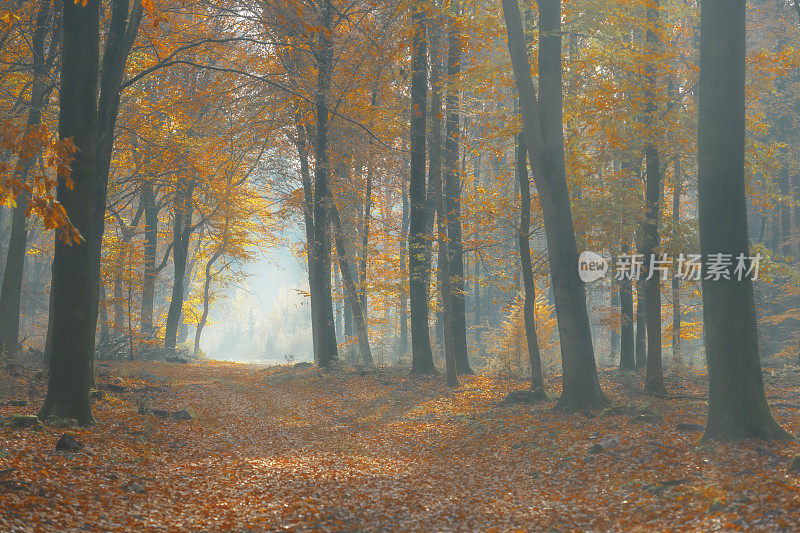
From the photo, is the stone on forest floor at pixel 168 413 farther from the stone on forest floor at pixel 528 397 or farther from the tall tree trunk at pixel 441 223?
the stone on forest floor at pixel 528 397

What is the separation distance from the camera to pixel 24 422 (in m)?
7.41

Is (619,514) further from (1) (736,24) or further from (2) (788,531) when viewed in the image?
(1) (736,24)

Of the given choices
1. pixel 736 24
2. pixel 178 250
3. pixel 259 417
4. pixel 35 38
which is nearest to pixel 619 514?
pixel 736 24

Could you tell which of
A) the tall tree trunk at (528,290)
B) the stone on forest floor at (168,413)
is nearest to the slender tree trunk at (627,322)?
the tall tree trunk at (528,290)

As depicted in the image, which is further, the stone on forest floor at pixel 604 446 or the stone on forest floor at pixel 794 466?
the stone on forest floor at pixel 604 446

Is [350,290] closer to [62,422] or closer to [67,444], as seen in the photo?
[62,422]

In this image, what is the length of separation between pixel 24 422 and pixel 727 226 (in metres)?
9.73

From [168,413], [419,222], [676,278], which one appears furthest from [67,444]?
[676,278]

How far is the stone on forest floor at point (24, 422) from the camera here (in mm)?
7342

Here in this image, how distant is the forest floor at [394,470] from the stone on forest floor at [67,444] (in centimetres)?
14

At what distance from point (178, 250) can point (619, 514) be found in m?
24.0

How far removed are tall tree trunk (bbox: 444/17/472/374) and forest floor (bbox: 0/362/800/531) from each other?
184 inches

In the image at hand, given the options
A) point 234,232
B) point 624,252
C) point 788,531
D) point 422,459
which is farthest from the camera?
point 234,232

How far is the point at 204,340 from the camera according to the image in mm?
80938
